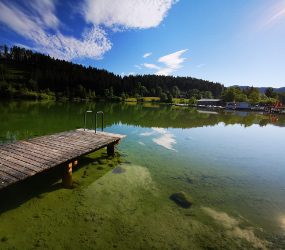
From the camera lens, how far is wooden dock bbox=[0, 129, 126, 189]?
4895 mm

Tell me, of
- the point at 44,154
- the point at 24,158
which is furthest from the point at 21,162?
the point at 44,154

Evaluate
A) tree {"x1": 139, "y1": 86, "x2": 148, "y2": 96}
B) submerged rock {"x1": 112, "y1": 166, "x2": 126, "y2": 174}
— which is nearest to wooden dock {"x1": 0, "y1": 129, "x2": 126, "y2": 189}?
submerged rock {"x1": 112, "y1": 166, "x2": 126, "y2": 174}

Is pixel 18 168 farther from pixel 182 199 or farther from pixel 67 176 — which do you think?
pixel 182 199

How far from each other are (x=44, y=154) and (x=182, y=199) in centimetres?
583

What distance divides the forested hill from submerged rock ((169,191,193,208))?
116 meters

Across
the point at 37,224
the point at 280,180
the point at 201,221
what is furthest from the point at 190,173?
the point at 37,224

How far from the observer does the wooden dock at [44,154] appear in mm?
4895

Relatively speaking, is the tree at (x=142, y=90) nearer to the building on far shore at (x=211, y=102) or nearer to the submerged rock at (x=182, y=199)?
the building on far shore at (x=211, y=102)

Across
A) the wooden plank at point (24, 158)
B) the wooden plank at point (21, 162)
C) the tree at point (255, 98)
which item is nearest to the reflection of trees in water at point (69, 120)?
the wooden plank at point (24, 158)

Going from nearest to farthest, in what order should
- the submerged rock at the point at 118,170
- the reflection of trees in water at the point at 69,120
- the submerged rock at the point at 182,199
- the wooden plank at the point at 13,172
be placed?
the wooden plank at the point at 13,172 < the submerged rock at the point at 182,199 < the submerged rock at the point at 118,170 < the reflection of trees in water at the point at 69,120

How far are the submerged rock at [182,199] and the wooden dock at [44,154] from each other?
4.26 metres

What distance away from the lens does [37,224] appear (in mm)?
4383

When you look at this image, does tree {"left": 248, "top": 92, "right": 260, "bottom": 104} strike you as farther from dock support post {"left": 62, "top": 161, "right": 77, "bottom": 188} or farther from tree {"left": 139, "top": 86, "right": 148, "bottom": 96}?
dock support post {"left": 62, "top": 161, "right": 77, "bottom": 188}

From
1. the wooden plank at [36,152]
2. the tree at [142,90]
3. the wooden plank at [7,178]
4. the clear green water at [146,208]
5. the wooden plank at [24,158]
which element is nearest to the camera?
the clear green water at [146,208]
